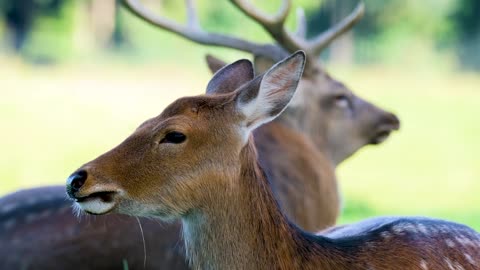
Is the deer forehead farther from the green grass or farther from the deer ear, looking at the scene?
the green grass

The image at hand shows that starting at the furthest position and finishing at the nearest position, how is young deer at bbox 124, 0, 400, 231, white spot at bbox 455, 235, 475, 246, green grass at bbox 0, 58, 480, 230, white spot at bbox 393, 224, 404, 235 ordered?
green grass at bbox 0, 58, 480, 230, young deer at bbox 124, 0, 400, 231, white spot at bbox 455, 235, 475, 246, white spot at bbox 393, 224, 404, 235

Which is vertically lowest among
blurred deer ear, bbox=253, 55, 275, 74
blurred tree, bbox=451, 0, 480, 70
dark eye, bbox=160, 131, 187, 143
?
blurred tree, bbox=451, 0, 480, 70

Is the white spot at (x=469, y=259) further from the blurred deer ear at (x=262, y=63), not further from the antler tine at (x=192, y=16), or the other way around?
the antler tine at (x=192, y=16)

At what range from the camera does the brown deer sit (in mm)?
3740

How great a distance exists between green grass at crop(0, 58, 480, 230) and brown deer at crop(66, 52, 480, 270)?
16.3 ft

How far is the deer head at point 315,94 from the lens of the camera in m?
6.81

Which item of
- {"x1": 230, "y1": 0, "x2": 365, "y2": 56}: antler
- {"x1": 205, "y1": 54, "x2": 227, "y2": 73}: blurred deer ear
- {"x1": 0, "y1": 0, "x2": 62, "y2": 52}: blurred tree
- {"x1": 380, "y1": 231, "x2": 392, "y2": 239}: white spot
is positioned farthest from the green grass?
{"x1": 0, "y1": 0, "x2": 62, "y2": 52}: blurred tree

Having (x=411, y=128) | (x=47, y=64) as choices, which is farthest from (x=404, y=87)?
(x=47, y=64)

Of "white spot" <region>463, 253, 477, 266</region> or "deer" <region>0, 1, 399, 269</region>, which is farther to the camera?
"deer" <region>0, 1, 399, 269</region>

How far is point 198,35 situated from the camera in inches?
280

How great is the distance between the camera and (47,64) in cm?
2903

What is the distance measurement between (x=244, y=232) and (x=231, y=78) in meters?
0.75

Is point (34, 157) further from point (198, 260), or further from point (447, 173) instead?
point (198, 260)

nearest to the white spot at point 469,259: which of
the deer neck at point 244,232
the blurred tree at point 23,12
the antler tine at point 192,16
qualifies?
the deer neck at point 244,232
